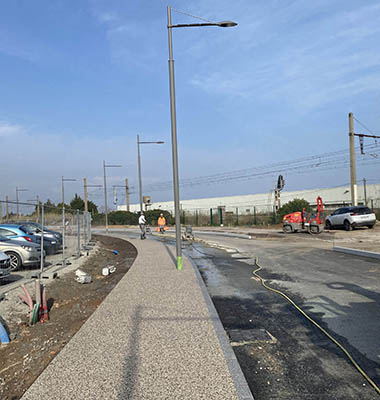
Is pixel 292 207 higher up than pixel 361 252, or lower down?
higher up

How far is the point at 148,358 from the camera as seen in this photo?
4211 mm

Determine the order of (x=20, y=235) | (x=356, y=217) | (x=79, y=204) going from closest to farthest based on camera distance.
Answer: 1. (x=20, y=235)
2. (x=356, y=217)
3. (x=79, y=204)

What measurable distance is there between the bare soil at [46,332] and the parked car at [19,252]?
1504mm

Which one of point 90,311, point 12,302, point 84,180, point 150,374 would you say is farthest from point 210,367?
point 84,180

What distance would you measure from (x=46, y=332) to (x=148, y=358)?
8.08ft

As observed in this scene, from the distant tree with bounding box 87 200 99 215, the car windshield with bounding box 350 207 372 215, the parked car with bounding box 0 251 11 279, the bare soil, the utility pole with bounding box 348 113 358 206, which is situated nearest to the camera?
the bare soil

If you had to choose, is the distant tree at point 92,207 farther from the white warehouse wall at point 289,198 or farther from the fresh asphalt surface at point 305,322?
the fresh asphalt surface at point 305,322

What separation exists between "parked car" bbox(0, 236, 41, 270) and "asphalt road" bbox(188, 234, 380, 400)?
5137 millimetres

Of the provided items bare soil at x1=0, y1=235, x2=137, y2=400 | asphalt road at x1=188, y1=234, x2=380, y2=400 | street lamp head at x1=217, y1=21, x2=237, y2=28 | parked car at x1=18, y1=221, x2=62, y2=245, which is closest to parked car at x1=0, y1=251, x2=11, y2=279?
bare soil at x1=0, y1=235, x2=137, y2=400

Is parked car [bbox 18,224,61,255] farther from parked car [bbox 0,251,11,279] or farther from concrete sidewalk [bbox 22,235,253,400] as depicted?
concrete sidewalk [bbox 22,235,253,400]

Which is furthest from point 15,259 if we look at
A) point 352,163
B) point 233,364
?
point 352,163

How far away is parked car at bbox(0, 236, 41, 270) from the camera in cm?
1106

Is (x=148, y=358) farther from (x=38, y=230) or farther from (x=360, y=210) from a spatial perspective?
(x=360, y=210)

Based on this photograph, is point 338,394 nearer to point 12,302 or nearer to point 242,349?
point 242,349
